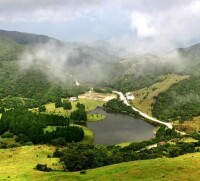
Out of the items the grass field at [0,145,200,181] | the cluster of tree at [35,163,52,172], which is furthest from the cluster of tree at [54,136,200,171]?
the cluster of tree at [35,163,52,172]

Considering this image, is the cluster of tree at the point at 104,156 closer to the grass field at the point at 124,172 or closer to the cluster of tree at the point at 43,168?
the grass field at the point at 124,172

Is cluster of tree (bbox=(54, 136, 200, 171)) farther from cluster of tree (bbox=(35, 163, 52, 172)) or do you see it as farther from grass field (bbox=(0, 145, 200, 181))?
cluster of tree (bbox=(35, 163, 52, 172))

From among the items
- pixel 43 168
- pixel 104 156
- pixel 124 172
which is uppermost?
pixel 124 172

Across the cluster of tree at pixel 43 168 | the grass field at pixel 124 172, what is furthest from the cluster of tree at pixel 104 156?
the cluster of tree at pixel 43 168

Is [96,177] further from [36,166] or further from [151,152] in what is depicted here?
[151,152]

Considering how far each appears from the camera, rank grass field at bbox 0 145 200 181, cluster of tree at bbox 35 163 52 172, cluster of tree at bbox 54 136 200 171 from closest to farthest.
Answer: grass field at bbox 0 145 200 181 < cluster of tree at bbox 35 163 52 172 < cluster of tree at bbox 54 136 200 171

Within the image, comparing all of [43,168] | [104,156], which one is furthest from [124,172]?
[104,156]

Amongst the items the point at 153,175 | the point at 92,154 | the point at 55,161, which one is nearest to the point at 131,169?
the point at 153,175

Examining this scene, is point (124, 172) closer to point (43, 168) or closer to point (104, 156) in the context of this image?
point (43, 168)

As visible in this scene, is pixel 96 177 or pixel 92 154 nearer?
pixel 96 177

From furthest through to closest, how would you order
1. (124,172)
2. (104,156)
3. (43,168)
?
(104,156)
(43,168)
(124,172)

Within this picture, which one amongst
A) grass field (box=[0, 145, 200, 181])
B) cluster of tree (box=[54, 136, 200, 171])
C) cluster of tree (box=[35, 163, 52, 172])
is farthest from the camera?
cluster of tree (box=[54, 136, 200, 171])
